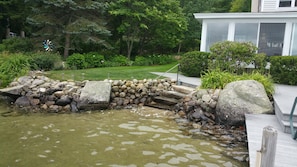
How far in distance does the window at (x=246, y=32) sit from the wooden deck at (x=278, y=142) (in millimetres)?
6560

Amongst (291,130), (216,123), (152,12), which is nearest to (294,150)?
(291,130)

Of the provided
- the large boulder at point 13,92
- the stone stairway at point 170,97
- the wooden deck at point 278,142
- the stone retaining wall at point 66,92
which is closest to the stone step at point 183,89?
the stone stairway at point 170,97

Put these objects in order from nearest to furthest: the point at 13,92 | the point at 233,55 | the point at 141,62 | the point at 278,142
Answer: the point at 278,142, the point at 13,92, the point at 233,55, the point at 141,62

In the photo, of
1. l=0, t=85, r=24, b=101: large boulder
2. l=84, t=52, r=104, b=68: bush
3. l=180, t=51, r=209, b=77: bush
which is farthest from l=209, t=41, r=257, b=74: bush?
l=0, t=85, r=24, b=101: large boulder

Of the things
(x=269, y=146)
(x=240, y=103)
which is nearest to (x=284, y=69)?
(x=240, y=103)

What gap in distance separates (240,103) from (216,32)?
6664mm

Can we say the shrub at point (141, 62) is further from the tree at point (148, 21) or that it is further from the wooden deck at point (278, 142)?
the wooden deck at point (278, 142)

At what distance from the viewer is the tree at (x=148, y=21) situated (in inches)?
620

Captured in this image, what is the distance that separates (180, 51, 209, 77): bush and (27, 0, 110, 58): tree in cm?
550

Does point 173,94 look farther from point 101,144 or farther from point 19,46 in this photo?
point 19,46

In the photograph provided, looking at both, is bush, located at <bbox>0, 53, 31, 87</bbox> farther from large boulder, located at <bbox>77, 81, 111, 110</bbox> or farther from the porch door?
the porch door

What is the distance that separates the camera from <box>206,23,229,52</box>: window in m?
12.3

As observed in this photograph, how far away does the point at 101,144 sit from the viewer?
5.33 metres

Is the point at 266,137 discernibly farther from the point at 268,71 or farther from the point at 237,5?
the point at 237,5
